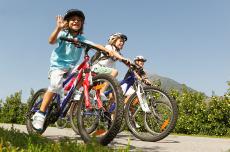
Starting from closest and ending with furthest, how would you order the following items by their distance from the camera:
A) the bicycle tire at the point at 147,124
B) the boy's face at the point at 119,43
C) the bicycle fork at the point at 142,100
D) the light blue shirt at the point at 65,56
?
1. the light blue shirt at the point at 65,56
2. the bicycle tire at the point at 147,124
3. the bicycle fork at the point at 142,100
4. the boy's face at the point at 119,43

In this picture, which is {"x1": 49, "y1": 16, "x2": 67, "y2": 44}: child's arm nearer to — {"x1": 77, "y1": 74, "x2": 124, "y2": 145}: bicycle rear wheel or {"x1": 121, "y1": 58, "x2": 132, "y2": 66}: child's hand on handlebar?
{"x1": 77, "y1": 74, "x2": 124, "y2": 145}: bicycle rear wheel

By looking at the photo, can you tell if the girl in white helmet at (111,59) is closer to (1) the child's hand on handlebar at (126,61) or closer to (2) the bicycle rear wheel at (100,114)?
(1) the child's hand on handlebar at (126,61)

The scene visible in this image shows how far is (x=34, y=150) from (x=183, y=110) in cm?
1092

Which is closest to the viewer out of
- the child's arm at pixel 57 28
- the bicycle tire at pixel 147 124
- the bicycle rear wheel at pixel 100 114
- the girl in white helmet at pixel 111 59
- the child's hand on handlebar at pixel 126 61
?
the bicycle rear wheel at pixel 100 114

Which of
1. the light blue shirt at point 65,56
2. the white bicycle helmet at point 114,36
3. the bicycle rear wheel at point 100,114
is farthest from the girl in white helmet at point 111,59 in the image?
the bicycle rear wheel at point 100,114

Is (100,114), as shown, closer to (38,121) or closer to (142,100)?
(38,121)

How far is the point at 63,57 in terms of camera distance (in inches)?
260

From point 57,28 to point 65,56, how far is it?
782 millimetres

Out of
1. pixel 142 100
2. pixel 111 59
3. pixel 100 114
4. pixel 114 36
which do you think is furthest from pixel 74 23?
pixel 114 36

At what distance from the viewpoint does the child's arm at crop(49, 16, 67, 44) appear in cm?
580

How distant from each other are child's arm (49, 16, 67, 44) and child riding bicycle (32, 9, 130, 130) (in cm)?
15

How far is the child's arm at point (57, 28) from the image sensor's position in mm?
5805

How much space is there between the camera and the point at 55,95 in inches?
272

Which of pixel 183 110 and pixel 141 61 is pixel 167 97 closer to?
pixel 141 61
